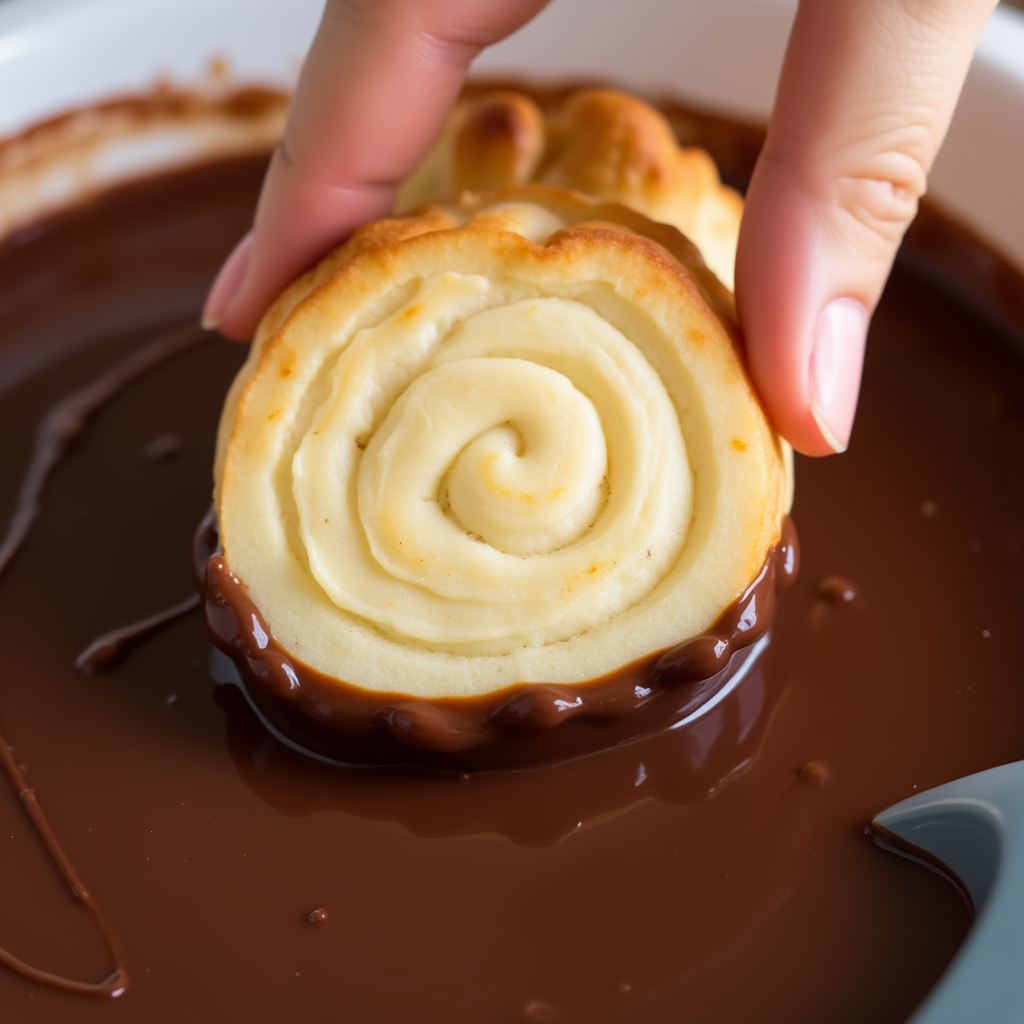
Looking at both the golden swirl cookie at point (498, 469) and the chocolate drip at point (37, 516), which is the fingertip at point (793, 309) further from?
the chocolate drip at point (37, 516)

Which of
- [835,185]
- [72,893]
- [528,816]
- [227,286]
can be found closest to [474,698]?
[528,816]

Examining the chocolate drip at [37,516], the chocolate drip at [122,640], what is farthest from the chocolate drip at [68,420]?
the chocolate drip at [122,640]

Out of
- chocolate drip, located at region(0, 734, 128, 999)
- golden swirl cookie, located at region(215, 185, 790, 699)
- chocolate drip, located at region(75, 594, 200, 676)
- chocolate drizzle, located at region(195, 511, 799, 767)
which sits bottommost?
chocolate drip, located at region(0, 734, 128, 999)

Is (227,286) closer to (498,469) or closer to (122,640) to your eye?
(122,640)

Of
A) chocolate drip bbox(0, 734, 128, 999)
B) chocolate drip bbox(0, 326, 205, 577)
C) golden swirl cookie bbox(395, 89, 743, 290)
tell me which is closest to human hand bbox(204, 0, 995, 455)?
golden swirl cookie bbox(395, 89, 743, 290)

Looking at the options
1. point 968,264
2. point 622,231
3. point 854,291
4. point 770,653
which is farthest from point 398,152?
point 968,264

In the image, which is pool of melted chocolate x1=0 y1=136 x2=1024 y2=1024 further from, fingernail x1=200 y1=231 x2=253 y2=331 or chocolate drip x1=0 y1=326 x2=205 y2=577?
fingernail x1=200 y1=231 x2=253 y2=331
